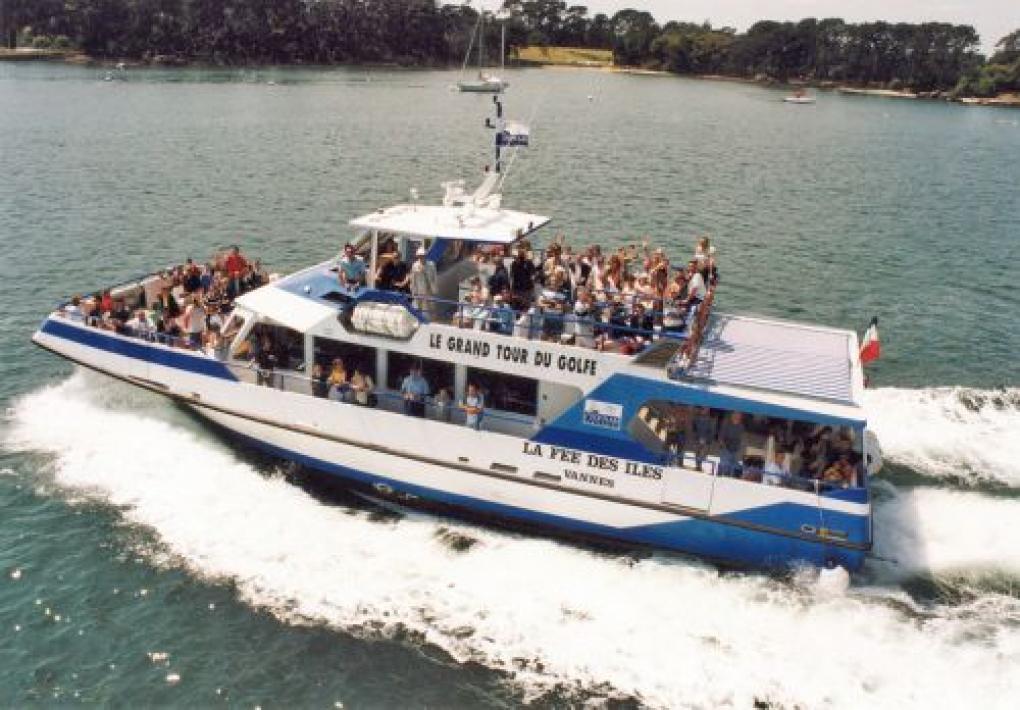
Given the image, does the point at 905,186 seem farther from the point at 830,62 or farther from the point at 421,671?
the point at 830,62

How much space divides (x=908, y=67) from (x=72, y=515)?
497 ft

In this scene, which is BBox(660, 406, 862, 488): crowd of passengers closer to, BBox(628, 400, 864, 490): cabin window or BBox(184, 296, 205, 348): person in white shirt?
BBox(628, 400, 864, 490): cabin window

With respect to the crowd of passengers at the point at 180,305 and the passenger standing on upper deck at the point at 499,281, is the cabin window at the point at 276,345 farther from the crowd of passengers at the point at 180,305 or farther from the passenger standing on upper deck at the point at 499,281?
the passenger standing on upper deck at the point at 499,281

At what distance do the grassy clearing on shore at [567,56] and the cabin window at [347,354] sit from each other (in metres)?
135

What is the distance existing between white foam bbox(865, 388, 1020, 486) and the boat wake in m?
1.20

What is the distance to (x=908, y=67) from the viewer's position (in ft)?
447

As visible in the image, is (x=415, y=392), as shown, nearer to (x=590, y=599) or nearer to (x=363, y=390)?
(x=363, y=390)

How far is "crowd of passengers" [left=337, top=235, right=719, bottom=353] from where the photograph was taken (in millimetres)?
13047

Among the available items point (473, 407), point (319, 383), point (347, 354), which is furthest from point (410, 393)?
point (319, 383)

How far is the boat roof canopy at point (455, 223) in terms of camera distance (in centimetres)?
1370

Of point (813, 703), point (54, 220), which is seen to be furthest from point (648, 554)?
point (54, 220)

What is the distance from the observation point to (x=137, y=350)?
51.0 feet

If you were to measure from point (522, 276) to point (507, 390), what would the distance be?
6.99 ft

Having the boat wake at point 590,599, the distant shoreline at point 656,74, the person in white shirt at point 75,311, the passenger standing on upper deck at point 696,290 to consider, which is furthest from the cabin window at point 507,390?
the distant shoreline at point 656,74
